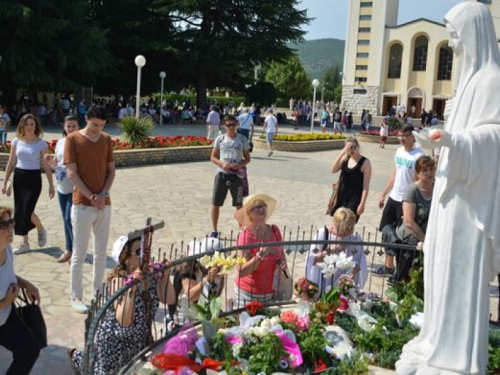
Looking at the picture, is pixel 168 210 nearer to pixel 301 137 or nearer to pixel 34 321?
pixel 34 321

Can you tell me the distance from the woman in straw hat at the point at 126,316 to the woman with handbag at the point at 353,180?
3.36 metres

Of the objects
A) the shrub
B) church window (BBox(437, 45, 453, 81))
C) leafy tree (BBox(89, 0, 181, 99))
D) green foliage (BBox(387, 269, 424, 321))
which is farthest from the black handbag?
church window (BBox(437, 45, 453, 81))

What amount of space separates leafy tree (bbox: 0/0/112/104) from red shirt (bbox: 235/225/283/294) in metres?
25.8

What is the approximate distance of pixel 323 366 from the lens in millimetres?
4281

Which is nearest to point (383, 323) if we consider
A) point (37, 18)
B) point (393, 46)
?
point (37, 18)

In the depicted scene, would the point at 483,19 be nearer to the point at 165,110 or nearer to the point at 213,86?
the point at 165,110

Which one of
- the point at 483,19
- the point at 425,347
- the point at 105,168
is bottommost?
the point at 425,347

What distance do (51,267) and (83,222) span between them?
5.31ft

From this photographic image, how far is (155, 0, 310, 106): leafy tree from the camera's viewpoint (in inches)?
1534

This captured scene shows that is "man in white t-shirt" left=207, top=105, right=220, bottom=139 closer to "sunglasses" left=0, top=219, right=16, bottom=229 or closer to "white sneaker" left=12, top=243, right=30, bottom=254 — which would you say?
"white sneaker" left=12, top=243, right=30, bottom=254

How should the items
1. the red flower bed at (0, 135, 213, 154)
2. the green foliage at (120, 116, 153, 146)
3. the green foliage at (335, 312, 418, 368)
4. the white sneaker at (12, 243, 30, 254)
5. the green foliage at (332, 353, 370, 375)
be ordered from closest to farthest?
the green foliage at (332, 353, 370, 375), the green foliage at (335, 312, 418, 368), the white sneaker at (12, 243, 30, 254), the red flower bed at (0, 135, 213, 154), the green foliage at (120, 116, 153, 146)

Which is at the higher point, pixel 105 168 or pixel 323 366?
pixel 105 168

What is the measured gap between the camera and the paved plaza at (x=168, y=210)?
→ 5.52m

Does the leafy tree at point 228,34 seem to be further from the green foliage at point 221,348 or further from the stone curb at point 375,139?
the green foliage at point 221,348
